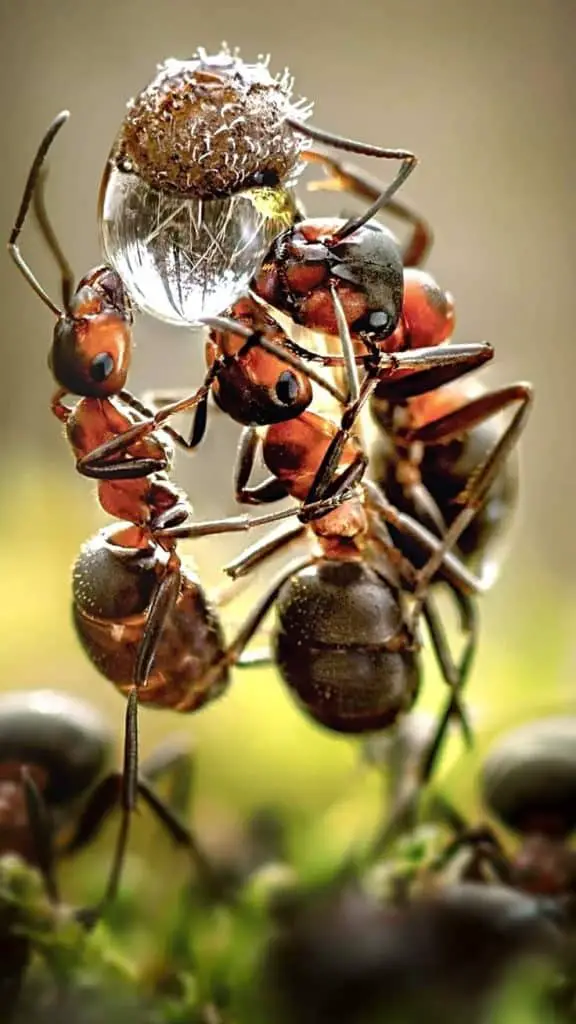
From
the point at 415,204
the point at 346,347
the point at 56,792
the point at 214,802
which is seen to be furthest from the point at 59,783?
the point at 415,204

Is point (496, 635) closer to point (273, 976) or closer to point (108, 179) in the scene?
point (273, 976)

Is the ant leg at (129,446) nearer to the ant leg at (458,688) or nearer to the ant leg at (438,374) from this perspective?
the ant leg at (438,374)

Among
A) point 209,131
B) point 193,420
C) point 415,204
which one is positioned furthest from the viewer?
point 415,204

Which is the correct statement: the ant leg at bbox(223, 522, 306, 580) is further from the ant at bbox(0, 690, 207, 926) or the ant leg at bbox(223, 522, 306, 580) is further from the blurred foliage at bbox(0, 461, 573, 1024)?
the ant at bbox(0, 690, 207, 926)

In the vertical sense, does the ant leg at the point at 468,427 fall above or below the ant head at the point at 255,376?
below

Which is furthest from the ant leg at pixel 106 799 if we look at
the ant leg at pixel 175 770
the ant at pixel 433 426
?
the ant at pixel 433 426

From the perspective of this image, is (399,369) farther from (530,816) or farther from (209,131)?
(530,816)

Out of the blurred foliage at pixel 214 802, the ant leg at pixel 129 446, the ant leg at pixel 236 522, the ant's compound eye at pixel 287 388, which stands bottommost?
the blurred foliage at pixel 214 802
